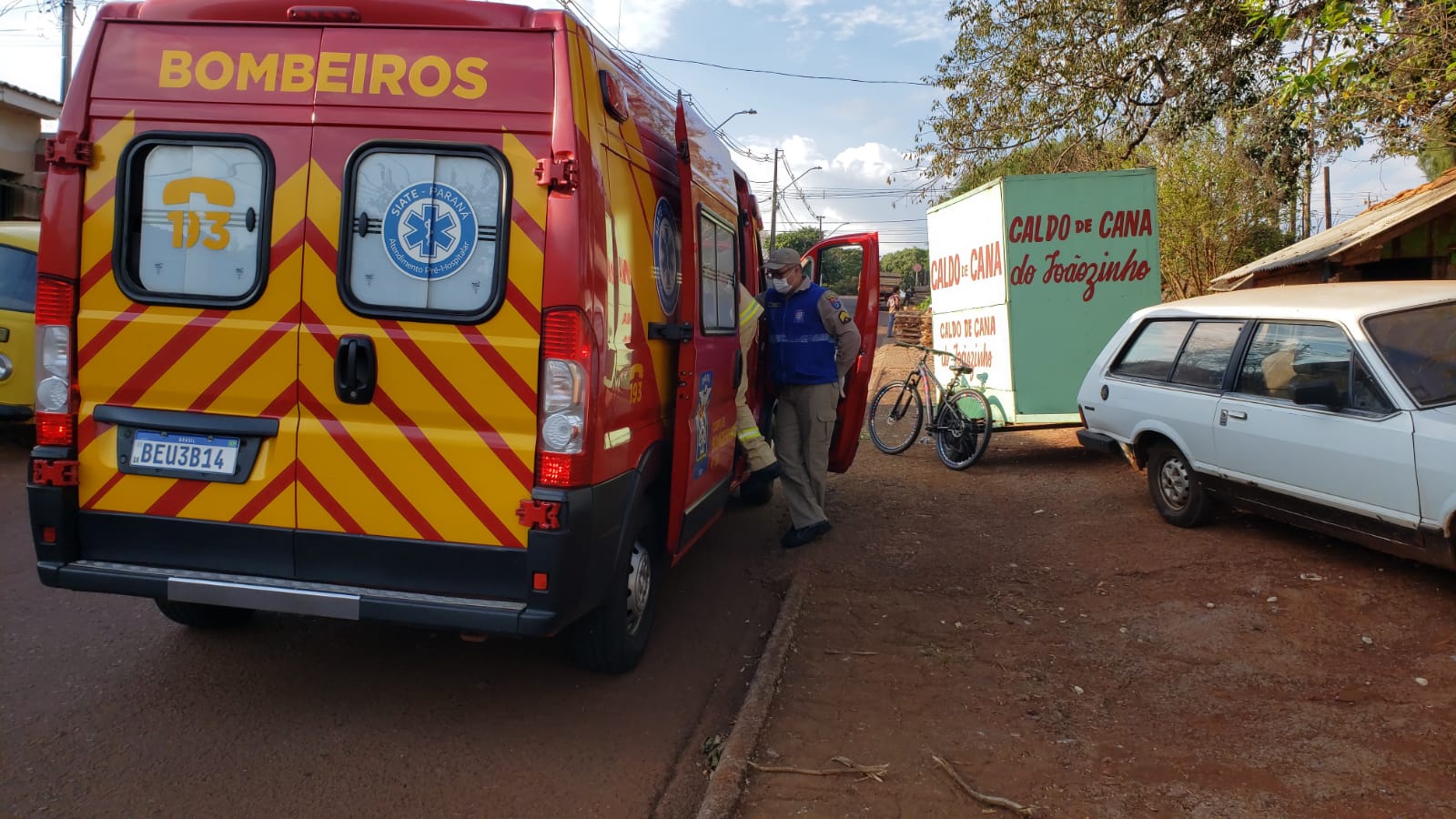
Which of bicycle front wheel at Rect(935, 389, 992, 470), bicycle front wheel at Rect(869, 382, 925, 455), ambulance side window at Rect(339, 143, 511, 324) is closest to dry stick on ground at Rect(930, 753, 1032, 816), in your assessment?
ambulance side window at Rect(339, 143, 511, 324)

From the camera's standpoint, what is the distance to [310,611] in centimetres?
329

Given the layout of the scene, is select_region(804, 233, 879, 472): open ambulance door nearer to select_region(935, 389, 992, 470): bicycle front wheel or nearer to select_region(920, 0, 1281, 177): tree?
select_region(935, 389, 992, 470): bicycle front wheel

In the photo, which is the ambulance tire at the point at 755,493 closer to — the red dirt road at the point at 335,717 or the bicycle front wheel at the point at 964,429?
the bicycle front wheel at the point at 964,429

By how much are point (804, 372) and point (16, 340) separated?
6431 mm

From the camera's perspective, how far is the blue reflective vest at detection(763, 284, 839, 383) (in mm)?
6109

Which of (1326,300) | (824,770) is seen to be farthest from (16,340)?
(1326,300)

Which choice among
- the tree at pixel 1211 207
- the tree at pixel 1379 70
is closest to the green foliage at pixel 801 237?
the tree at pixel 1211 207

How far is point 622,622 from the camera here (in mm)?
3980

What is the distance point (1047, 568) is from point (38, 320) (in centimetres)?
513

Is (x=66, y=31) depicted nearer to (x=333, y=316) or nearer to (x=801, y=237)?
(x=333, y=316)

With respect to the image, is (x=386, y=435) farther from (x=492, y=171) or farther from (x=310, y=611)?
(x=492, y=171)

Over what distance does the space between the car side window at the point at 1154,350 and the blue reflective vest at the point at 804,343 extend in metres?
2.25

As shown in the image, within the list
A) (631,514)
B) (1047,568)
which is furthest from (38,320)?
(1047,568)

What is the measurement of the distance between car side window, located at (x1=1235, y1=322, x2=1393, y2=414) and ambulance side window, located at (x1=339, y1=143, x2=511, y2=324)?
4.33 meters
